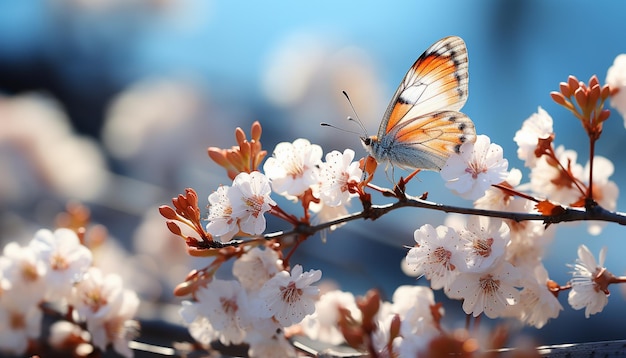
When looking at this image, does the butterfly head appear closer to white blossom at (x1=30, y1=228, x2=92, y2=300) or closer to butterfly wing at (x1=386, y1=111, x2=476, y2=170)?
butterfly wing at (x1=386, y1=111, x2=476, y2=170)

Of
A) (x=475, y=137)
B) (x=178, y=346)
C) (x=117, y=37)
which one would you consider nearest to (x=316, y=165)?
(x=475, y=137)

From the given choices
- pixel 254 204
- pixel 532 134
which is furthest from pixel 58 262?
pixel 532 134

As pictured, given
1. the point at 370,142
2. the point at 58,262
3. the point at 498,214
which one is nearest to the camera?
the point at 498,214

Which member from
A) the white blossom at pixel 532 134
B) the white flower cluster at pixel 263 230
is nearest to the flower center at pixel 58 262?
the white flower cluster at pixel 263 230

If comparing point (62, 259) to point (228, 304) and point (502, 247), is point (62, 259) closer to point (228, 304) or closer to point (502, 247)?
point (228, 304)

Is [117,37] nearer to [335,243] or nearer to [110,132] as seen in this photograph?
[110,132]

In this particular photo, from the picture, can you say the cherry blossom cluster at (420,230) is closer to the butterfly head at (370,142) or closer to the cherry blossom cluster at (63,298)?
the butterfly head at (370,142)

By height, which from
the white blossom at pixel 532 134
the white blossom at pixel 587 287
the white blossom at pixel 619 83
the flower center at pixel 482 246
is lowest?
the white blossom at pixel 587 287

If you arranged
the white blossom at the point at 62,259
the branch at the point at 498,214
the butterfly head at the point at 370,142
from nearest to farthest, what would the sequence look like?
the branch at the point at 498,214 → the butterfly head at the point at 370,142 → the white blossom at the point at 62,259
